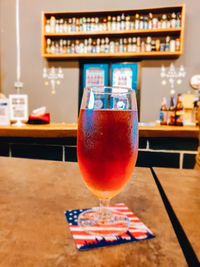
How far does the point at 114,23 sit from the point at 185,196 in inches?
157

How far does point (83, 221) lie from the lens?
379 mm

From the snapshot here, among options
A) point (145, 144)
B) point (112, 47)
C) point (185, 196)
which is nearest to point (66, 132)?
point (145, 144)

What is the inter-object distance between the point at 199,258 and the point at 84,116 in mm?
253

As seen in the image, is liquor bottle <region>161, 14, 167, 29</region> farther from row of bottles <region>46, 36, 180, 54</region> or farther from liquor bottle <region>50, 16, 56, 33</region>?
liquor bottle <region>50, 16, 56, 33</region>

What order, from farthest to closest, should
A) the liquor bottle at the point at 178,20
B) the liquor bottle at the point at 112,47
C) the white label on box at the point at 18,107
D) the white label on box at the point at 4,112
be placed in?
the liquor bottle at the point at 112,47 < the liquor bottle at the point at 178,20 < the white label on box at the point at 18,107 < the white label on box at the point at 4,112

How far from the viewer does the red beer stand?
36cm

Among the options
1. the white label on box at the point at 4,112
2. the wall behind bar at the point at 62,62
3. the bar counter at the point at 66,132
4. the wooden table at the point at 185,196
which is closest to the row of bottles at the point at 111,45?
the wall behind bar at the point at 62,62

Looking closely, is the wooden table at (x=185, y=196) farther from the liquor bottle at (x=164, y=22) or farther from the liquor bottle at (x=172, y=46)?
the liquor bottle at (x=164, y=22)

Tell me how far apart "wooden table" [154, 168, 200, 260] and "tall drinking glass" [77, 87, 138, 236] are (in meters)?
0.10

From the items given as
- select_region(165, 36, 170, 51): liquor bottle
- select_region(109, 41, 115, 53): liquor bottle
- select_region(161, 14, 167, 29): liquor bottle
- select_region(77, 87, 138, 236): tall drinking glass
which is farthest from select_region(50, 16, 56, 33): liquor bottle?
select_region(77, 87, 138, 236): tall drinking glass

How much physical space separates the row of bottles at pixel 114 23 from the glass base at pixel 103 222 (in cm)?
398

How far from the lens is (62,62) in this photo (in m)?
4.50

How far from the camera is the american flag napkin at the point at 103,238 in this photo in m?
0.32

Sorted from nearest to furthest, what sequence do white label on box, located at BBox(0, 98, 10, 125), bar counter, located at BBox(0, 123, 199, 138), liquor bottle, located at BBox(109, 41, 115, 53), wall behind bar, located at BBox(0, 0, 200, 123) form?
bar counter, located at BBox(0, 123, 199, 138)
white label on box, located at BBox(0, 98, 10, 125)
liquor bottle, located at BBox(109, 41, 115, 53)
wall behind bar, located at BBox(0, 0, 200, 123)
